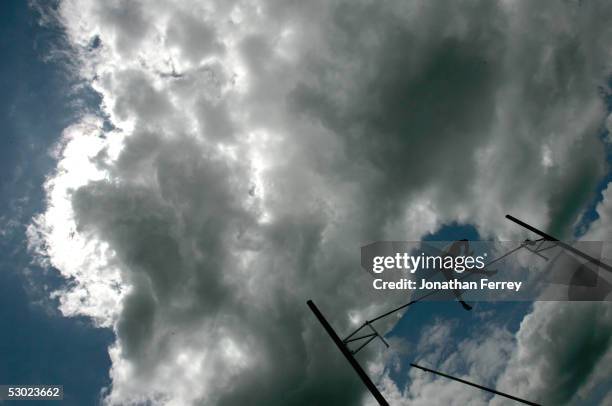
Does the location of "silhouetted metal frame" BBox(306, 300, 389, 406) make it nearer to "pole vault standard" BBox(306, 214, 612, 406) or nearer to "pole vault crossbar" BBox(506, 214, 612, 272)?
"pole vault standard" BBox(306, 214, 612, 406)

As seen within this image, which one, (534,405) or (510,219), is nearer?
(534,405)

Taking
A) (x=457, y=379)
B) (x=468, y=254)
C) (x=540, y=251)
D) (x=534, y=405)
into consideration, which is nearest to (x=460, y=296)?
(x=468, y=254)

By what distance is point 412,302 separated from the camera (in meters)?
20.8

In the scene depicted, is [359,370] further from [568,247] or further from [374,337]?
[568,247]

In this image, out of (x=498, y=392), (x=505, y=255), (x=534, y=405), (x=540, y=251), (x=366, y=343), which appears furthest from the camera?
(x=505, y=255)

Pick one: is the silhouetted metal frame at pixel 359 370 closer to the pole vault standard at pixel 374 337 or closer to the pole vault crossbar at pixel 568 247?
the pole vault standard at pixel 374 337

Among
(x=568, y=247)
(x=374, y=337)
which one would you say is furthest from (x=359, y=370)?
(x=568, y=247)

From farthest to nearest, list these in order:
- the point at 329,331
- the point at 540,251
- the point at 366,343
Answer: the point at 540,251 → the point at 366,343 → the point at 329,331

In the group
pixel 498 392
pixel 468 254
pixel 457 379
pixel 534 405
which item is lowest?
pixel 534 405

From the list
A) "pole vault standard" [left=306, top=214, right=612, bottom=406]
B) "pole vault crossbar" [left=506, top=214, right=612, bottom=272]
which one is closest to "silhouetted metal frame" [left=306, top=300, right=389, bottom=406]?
"pole vault standard" [left=306, top=214, right=612, bottom=406]

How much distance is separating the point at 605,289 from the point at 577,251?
2.10m

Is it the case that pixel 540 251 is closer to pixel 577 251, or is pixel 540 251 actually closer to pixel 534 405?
pixel 577 251

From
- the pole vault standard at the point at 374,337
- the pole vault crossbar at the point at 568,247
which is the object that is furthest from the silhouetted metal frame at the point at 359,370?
the pole vault crossbar at the point at 568,247

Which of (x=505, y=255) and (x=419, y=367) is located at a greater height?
(x=505, y=255)
